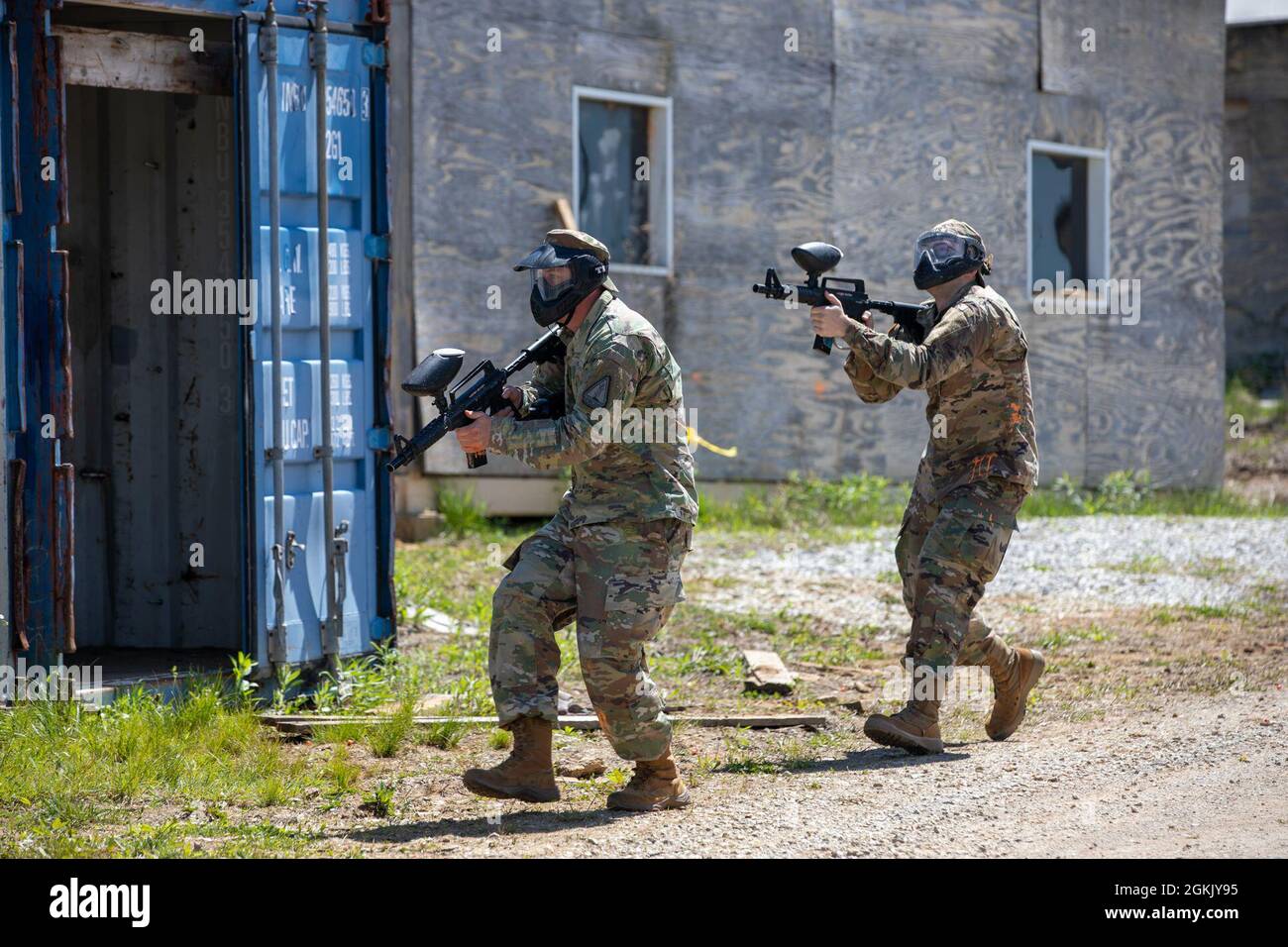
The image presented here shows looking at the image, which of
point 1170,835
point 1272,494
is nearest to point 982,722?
point 1170,835

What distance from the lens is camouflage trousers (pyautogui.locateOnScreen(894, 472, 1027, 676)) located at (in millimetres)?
6484

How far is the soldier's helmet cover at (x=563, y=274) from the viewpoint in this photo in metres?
5.62

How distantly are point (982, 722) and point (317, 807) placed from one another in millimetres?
3184

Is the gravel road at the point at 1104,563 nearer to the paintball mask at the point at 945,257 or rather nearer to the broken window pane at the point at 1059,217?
the broken window pane at the point at 1059,217

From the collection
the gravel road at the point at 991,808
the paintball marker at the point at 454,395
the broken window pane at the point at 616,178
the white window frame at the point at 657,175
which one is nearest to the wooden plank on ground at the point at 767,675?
the gravel road at the point at 991,808

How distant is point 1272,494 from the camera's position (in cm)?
1744

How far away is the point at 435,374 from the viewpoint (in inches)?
215

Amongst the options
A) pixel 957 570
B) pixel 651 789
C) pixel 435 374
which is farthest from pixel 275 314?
pixel 957 570

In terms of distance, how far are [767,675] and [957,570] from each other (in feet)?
6.03

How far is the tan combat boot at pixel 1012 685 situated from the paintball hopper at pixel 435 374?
274 centimetres

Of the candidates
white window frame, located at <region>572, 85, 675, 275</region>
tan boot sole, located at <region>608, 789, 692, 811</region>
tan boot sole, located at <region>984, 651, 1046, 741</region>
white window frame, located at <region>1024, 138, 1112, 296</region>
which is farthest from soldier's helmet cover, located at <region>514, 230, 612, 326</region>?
white window frame, located at <region>1024, 138, 1112, 296</region>

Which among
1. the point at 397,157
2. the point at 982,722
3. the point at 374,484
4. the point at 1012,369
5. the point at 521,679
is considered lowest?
the point at 982,722

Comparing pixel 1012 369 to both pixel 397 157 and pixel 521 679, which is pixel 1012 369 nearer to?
pixel 521 679

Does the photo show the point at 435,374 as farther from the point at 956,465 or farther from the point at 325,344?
the point at 956,465
